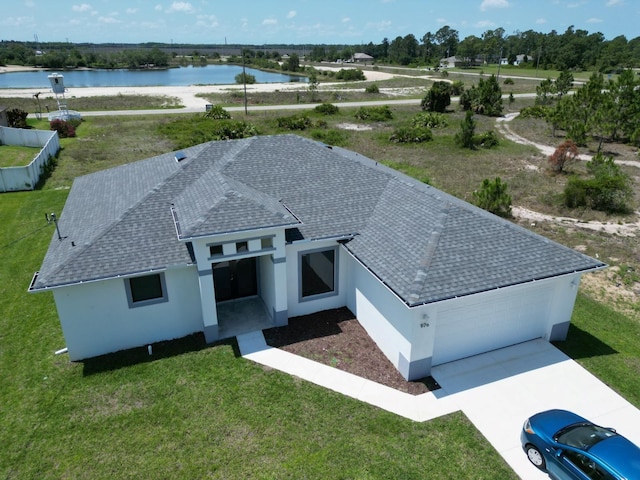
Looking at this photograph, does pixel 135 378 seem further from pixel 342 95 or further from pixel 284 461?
pixel 342 95

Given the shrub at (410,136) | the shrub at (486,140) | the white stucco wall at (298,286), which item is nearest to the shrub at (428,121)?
the shrub at (410,136)

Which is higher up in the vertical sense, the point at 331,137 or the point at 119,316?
the point at 331,137

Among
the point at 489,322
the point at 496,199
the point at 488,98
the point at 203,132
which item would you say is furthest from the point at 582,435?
the point at 488,98

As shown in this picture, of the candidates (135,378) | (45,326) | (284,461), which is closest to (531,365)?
(284,461)

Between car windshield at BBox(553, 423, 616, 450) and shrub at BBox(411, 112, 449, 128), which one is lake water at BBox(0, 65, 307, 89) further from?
car windshield at BBox(553, 423, 616, 450)

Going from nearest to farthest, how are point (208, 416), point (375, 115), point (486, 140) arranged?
point (208, 416) < point (486, 140) < point (375, 115)

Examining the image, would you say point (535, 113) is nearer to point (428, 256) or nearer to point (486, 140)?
point (486, 140)

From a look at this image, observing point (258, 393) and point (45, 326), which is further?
point (45, 326)

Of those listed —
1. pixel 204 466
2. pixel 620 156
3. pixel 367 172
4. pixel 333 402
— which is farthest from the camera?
pixel 620 156

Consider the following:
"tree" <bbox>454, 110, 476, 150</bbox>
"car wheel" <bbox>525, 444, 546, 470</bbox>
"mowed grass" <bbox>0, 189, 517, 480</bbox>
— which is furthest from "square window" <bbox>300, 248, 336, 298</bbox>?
"tree" <bbox>454, 110, 476, 150</bbox>
